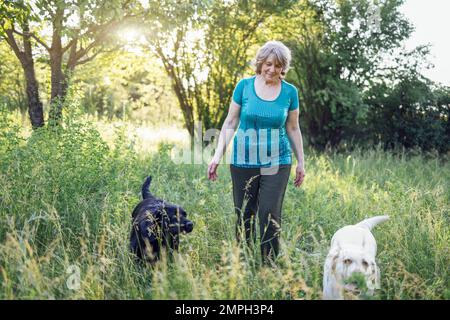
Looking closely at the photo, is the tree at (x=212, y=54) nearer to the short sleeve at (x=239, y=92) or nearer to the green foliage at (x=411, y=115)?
the green foliage at (x=411, y=115)

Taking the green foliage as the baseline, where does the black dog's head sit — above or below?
below

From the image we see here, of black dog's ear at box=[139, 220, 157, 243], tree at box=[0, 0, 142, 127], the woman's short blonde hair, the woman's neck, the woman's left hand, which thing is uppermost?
tree at box=[0, 0, 142, 127]

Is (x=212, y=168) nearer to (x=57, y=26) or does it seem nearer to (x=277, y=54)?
(x=277, y=54)

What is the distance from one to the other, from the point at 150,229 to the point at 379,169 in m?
5.89

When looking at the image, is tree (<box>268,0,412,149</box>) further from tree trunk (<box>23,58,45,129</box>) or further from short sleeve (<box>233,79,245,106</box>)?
short sleeve (<box>233,79,245,106</box>)

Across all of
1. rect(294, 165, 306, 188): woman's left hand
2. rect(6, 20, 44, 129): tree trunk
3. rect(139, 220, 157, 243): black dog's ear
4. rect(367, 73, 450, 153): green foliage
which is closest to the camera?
rect(139, 220, 157, 243): black dog's ear

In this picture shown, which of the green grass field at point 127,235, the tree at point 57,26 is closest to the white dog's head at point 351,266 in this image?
the green grass field at point 127,235

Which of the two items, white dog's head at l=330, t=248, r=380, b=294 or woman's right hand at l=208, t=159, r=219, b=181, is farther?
woman's right hand at l=208, t=159, r=219, b=181

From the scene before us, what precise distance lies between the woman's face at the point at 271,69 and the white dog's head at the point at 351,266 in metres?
1.50

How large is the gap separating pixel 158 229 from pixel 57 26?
4.33 metres

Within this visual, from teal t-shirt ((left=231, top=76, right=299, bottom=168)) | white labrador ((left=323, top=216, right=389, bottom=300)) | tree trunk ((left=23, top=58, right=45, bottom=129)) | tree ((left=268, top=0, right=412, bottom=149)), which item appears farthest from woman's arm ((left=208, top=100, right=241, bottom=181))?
tree ((left=268, top=0, right=412, bottom=149))

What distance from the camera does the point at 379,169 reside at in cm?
855

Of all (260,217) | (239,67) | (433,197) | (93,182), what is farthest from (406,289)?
(239,67)

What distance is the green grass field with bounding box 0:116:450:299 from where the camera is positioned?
3.19m
